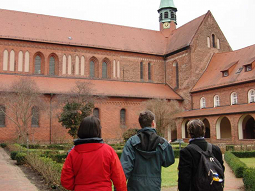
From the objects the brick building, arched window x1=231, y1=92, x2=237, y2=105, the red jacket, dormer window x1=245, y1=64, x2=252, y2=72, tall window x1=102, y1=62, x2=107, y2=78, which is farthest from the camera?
tall window x1=102, y1=62, x2=107, y2=78

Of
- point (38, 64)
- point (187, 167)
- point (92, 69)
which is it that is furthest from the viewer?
point (92, 69)

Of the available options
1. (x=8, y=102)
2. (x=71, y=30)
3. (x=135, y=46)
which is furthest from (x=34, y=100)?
(x=135, y=46)

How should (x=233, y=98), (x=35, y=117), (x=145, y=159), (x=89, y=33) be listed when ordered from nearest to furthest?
(x=145, y=159), (x=35, y=117), (x=233, y=98), (x=89, y=33)

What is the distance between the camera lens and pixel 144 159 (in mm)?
4336

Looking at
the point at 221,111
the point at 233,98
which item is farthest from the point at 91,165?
the point at 233,98

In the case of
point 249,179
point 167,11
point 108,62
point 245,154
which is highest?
point 167,11

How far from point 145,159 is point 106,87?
30.8 m

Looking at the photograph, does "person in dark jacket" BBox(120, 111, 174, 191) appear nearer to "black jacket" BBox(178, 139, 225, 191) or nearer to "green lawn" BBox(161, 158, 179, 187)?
"black jacket" BBox(178, 139, 225, 191)

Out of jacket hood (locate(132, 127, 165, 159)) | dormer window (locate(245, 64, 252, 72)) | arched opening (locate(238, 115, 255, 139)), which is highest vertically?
dormer window (locate(245, 64, 252, 72))

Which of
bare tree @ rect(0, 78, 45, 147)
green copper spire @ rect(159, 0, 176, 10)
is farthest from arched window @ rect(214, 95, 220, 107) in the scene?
green copper spire @ rect(159, 0, 176, 10)

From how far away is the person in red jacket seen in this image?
12.4 ft

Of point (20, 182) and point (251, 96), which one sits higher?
point (251, 96)

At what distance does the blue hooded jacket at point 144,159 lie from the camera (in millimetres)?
4270

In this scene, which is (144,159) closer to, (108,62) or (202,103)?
(202,103)
